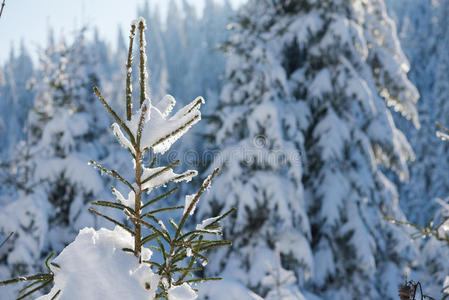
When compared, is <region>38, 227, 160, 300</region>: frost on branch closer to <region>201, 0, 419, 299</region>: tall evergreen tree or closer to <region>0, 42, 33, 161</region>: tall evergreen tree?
<region>201, 0, 419, 299</region>: tall evergreen tree

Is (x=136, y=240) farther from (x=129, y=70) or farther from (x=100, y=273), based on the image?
(x=129, y=70)

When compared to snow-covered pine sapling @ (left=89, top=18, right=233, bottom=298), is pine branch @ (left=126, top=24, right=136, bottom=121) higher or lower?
higher

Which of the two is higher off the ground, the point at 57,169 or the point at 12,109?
the point at 12,109

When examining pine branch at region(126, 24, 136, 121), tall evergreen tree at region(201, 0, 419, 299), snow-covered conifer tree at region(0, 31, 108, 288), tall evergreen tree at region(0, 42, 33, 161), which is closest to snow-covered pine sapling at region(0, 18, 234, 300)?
pine branch at region(126, 24, 136, 121)

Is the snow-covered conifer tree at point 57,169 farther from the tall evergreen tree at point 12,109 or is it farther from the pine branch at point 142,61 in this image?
the tall evergreen tree at point 12,109

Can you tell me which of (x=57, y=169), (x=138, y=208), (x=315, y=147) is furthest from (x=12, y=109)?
(x=138, y=208)

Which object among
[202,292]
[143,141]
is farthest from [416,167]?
[143,141]

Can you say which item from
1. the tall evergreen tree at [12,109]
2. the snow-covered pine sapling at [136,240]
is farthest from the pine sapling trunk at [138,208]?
the tall evergreen tree at [12,109]

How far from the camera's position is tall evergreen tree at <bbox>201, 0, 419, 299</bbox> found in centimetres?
641

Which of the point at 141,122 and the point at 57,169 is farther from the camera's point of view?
the point at 57,169

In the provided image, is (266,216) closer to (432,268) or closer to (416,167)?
(432,268)

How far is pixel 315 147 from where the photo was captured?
7.19m

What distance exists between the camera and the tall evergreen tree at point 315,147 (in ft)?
21.0

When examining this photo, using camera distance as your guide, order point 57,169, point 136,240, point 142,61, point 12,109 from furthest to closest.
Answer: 1. point 12,109
2. point 57,169
3. point 136,240
4. point 142,61
